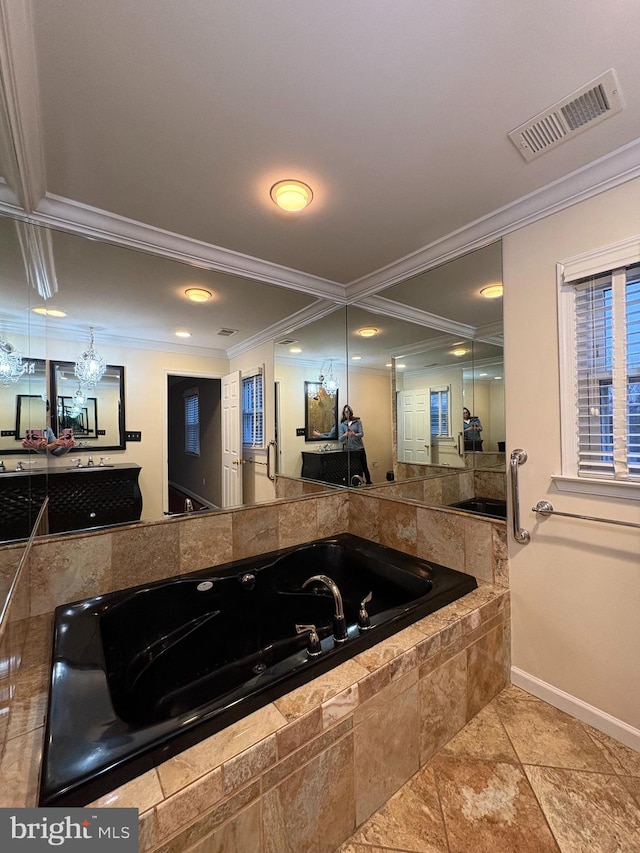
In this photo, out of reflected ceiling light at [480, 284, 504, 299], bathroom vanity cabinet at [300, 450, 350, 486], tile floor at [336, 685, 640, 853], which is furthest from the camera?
bathroom vanity cabinet at [300, 450, 350, 486]

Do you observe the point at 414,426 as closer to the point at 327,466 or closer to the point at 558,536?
the point at 327,466

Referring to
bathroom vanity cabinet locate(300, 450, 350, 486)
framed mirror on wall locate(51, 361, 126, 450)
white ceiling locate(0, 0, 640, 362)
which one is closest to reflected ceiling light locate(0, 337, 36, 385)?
white ceiling locate(0, 0, 640, 362)

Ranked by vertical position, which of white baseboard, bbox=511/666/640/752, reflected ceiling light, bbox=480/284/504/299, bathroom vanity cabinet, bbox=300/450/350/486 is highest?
reflected ceiling light, bbox=480/284/504/299

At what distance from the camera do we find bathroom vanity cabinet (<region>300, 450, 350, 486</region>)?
9.42ft

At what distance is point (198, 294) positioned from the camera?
231cm

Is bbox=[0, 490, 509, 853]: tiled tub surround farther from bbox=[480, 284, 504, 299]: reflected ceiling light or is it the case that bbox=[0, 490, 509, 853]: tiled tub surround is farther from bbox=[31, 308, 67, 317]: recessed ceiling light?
bbox=[480, 284, 504, 299]: reflected ceiling light

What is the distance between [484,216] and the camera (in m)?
1.90

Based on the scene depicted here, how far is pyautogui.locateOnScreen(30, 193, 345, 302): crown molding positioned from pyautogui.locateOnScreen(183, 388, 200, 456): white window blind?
0.82 meters

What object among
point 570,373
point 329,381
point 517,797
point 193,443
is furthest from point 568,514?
Result: point 193,443

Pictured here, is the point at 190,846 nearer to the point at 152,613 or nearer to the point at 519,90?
the point at 152,613

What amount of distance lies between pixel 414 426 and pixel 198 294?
1.75 meters

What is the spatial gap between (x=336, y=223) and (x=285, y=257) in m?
0.49

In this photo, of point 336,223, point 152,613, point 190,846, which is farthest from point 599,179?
point 152,613

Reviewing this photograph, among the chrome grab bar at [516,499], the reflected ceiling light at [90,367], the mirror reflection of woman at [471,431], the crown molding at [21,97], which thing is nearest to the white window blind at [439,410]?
the mirror reflection of woman at [471,431]
